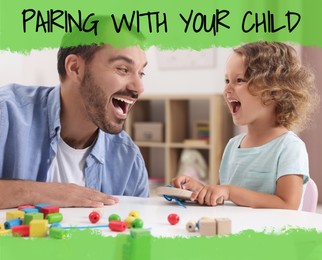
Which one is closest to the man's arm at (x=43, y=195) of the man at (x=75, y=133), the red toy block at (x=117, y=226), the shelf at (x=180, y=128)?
the man at (x=75, y=133)

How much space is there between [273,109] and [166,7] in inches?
7.4

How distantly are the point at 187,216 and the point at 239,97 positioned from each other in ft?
0.54

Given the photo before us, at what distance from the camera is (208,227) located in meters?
0.42

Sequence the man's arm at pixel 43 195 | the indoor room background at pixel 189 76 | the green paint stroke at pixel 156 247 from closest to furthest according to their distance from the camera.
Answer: the green paint stroke at pixel 156 247, the man's arm at pixel 43 195, the indoor room background at pixel 189 76

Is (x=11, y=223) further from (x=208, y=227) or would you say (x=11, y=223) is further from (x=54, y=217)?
(x=208, y=227)

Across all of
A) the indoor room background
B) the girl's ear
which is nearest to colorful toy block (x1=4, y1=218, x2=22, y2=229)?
the girl's ear

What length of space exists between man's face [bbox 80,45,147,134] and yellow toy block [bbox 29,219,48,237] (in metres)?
0.20

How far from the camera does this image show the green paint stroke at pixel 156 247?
40cm

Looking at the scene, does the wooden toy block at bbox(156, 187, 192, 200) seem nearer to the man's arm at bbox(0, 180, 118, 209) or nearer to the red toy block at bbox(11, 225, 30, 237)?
the man's arm at bbox(0, 180, 118, 209)

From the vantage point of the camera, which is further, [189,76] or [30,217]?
[189,76]

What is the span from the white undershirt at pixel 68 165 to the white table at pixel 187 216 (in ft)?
0.27

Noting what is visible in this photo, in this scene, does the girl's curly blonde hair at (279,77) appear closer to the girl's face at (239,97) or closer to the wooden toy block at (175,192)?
the girl's face at (239,97)

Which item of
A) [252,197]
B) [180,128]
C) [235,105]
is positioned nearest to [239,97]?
[235,105]

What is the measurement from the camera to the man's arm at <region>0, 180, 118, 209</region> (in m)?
0.54
